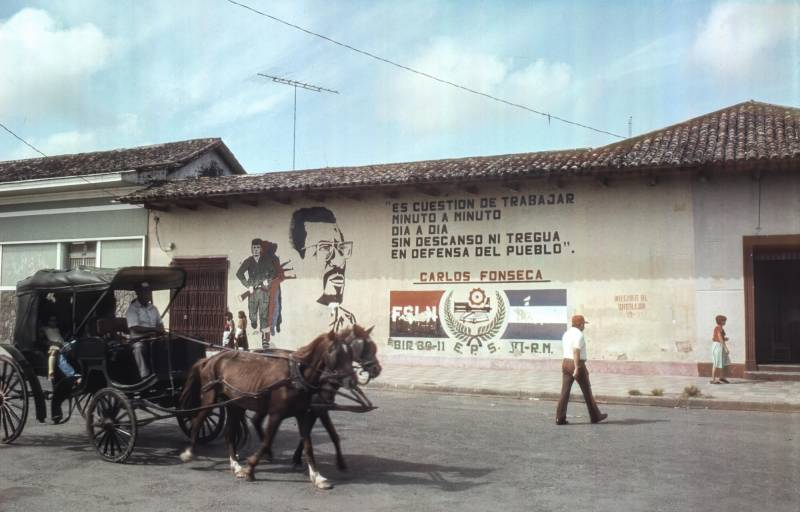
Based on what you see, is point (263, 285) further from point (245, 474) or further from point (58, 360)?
point (245, 474)

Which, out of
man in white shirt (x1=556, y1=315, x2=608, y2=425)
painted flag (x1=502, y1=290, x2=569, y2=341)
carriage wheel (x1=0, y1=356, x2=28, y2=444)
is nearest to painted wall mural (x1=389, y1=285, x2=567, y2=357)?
painted flag (x1=502, y1=290, x2=569, y2=341)

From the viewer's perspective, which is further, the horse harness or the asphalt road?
the horse harness

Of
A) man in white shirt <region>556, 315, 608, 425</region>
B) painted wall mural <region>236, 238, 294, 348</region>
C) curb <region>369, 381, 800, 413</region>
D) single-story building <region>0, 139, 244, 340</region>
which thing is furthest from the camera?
single-story building <region>0, 139, 244, 340</region>

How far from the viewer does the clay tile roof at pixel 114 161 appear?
2178cm

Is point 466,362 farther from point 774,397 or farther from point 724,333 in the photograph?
point 774,397

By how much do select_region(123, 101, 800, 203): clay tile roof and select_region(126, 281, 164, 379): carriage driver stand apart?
9.07m

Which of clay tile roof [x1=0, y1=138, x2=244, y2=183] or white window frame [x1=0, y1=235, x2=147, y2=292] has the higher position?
clay tile roof [x1=0, y1=138, x2=244, y2=183]

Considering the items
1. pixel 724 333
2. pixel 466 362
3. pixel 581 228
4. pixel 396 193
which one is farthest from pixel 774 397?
pixel 396 193

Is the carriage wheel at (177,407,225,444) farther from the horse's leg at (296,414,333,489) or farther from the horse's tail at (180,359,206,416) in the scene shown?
the horse's leg at (296,414,333,489)

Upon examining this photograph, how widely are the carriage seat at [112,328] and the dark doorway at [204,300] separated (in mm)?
11091

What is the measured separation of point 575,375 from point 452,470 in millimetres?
→ 3551

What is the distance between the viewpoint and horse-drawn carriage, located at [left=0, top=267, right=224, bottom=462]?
7.37 m

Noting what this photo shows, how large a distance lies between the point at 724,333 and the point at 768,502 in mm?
9137

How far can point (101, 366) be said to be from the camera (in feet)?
25.3
